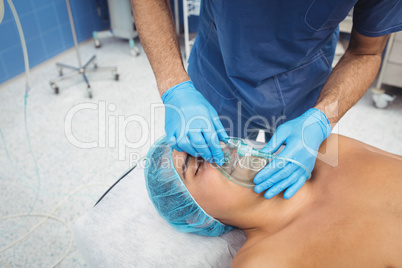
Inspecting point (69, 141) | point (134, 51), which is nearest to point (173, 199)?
point (69, 141)

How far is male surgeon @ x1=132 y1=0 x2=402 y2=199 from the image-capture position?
3.69ft

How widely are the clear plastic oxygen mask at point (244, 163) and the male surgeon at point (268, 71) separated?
0.09 ft

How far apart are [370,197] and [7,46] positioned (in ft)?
10.7

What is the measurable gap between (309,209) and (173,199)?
47 centimetres

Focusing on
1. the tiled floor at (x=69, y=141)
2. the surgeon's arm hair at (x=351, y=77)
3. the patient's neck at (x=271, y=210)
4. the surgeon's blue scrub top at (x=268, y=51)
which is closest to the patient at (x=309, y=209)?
the patient's neck at (x=271, y=210)

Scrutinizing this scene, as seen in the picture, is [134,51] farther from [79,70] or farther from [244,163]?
[244,163]

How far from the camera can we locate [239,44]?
48.9 inches

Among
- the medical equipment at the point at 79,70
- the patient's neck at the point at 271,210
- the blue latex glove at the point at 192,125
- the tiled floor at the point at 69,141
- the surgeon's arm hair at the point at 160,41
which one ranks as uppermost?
the surgeon's arm hair at the point at 160,41

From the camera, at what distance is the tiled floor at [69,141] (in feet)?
6.11

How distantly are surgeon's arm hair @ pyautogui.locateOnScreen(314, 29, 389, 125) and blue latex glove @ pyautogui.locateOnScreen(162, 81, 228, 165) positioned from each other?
444 mm

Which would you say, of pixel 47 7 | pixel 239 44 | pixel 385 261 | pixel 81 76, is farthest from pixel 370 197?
pixel 47 7

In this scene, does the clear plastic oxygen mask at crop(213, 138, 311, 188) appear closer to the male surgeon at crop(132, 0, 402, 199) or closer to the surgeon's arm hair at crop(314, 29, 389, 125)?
the male surgeon at crop(132, 0, 402, 199)

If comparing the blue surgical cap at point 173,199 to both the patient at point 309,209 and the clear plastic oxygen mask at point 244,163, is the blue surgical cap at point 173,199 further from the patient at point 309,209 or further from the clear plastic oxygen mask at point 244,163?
the clear plastic oxygen mask at point 244,163

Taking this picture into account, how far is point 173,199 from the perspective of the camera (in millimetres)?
1164
